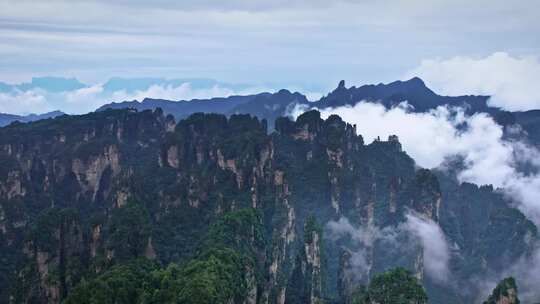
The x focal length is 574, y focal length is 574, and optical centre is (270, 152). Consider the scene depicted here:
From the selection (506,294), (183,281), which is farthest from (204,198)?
(506,294)

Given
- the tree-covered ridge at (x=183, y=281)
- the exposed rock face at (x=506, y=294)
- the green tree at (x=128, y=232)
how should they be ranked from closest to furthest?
1. the tree-covered ridge at (x=183, y=281)
2. the exposed rock face at (x=506, y=294)
3. the green tree at (x=128, y=232)

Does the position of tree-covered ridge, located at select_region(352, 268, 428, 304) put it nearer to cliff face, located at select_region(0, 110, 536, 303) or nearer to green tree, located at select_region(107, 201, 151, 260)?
cliff face, located at select_region(0, 110, 536, 303)

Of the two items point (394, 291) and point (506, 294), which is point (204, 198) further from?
point (506, 294)

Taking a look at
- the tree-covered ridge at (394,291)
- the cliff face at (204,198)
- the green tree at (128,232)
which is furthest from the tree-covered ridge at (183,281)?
the tree-covered ridge at (394,291)

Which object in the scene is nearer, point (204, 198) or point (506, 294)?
point (506, 294)

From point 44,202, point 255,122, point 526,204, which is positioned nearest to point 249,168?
point 255,122

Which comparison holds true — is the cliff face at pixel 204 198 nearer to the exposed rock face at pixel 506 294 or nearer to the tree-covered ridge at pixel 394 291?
the tree-covered ridge at pixel 394 291

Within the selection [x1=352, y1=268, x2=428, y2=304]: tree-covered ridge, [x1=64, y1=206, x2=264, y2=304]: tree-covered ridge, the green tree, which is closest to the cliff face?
the green tree

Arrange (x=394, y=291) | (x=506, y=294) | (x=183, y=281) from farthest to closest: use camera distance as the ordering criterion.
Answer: (x=506, y=294)
(x=394, y=291)
(x=183, y=281)
